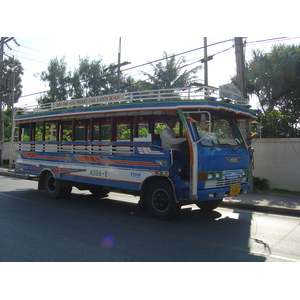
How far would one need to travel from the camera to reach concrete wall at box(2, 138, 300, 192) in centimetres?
1054

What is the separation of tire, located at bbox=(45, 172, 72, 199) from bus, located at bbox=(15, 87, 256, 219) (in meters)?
0.03

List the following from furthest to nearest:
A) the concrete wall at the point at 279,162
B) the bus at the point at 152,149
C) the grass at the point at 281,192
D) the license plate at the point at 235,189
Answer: the concrete wall at the point at 279,162 < the grass at the point at 281,192 < the license plate at the point at 235,189 < the bus at the point at 152,149

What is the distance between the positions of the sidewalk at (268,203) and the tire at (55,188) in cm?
505

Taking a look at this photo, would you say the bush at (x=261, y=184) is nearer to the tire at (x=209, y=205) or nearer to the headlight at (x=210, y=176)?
the tire at (x=209, y=205)

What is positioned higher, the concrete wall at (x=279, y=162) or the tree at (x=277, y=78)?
the tree at (x=277, y=78)

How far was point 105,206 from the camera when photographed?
27.6 feet

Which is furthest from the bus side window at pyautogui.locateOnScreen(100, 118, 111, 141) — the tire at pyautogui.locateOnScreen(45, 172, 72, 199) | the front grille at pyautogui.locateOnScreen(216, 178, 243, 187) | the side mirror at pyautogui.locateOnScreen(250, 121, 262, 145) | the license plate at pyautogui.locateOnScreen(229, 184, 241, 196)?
the side mirror at pyautogui.locateOnScreen(250, 121, 262, 145)

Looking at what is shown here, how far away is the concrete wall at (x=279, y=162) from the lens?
10.5 meters

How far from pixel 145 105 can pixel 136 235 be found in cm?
308

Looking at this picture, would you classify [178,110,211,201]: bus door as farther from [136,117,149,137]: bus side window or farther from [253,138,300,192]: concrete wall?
[253,138,300,192]: concrete wall

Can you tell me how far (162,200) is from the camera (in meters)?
6.66

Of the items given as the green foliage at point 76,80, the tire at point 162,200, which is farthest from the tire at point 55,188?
the green foliage at point 76,80

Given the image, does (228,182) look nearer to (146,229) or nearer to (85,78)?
(146,229)

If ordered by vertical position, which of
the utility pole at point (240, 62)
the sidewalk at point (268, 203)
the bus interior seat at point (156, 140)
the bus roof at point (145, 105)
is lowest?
the sidewalk at point (268, 203)
